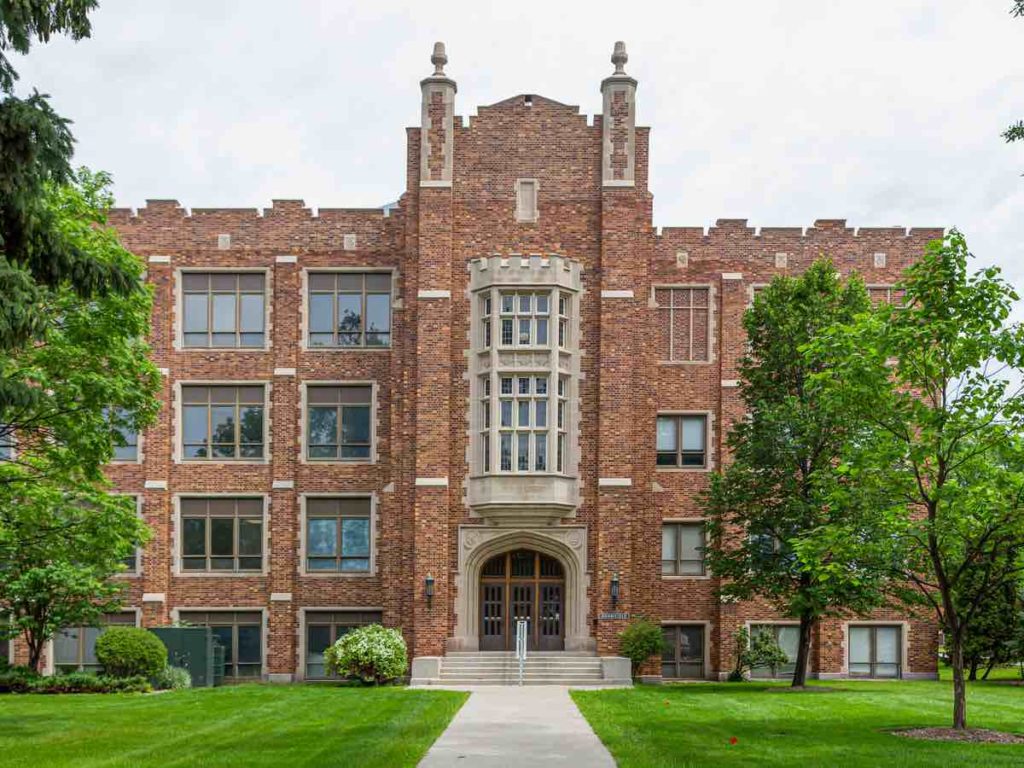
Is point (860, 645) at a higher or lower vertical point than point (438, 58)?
lower

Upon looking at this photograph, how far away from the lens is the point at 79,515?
891 inches

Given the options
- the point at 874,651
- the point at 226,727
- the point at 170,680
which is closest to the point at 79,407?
the point at 226,727

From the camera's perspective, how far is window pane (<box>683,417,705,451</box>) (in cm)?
3547

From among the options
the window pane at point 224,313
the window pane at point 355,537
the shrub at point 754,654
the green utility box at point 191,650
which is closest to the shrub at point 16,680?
the green utility box at point 191,650

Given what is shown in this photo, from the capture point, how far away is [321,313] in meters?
35.6

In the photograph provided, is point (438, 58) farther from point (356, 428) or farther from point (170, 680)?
point (170, 680)

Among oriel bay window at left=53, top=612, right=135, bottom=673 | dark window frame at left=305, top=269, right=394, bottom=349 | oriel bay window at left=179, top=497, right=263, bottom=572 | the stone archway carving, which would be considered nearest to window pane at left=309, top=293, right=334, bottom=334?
dark window frame at left=305, top=269, right=394, bottom=349

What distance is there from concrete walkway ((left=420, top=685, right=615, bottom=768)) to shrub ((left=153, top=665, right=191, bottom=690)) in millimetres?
7517

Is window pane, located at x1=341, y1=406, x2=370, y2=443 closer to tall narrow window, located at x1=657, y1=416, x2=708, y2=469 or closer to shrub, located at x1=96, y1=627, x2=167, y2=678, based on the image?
tall narrow window, located at x1=657, y1=416, x2=708, y2=469

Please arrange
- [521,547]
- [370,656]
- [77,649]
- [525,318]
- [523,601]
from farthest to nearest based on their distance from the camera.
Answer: [77,649]
[523,601]
[521,547]
[525,318]
[370,656]

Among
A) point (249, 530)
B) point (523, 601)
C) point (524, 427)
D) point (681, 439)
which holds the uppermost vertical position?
point (524, 427)

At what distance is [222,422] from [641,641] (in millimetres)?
12336

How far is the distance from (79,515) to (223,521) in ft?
41.7

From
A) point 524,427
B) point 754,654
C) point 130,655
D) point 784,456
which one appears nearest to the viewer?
point 784,456
